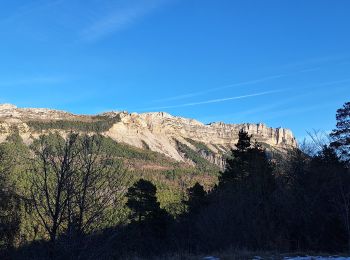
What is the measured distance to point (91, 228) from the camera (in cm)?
907

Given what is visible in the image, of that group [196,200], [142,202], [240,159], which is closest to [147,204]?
[142,202]

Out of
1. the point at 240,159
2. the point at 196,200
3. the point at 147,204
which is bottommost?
the point at 147,204

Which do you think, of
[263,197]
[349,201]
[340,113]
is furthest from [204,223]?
[340,113]

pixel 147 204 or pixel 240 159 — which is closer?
pixel 240 159

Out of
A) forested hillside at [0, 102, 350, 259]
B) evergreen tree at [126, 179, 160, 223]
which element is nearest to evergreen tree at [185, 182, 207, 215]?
forested hillside at [0, 102, 350, 259]

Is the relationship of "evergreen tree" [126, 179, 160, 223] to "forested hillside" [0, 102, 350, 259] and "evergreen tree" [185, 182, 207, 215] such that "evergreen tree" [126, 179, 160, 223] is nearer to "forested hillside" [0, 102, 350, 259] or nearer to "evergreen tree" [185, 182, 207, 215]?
"forested hillside" [0, 102, 350, 259]

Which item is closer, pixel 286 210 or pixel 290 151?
pixel 286 210

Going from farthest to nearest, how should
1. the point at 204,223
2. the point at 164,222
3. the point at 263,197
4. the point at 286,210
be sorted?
1. the point at 164,222
2. the point at 204,223
3. the point at 263,197
4. the point at 286,210

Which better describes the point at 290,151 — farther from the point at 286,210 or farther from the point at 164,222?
the point at 164,222

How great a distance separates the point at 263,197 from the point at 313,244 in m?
6.06

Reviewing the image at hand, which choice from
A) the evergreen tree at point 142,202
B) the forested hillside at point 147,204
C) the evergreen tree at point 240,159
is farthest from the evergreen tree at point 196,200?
the evergreen tree at point 240,159

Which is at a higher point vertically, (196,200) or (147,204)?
(196,200)

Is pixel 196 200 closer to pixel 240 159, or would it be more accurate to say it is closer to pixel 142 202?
pixel 142 202

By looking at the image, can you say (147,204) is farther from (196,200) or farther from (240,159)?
(240,159)
